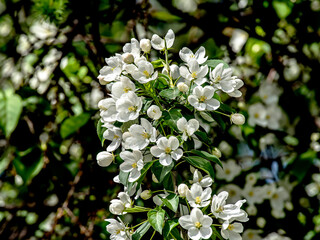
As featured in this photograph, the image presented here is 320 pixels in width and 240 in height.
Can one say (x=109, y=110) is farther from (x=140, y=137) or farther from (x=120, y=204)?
(x=120, y=204)

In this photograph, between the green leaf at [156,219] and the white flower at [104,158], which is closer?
the green leaf at [156,219]

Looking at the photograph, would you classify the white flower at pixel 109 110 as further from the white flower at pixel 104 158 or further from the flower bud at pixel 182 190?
the flower bud at pixel 182 190

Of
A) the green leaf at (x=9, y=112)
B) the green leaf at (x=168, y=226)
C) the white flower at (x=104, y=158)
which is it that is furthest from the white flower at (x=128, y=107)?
the green leaf at (x=9, y=112)

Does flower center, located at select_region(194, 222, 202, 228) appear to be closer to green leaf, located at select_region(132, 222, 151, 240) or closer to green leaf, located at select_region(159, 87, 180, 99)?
green leaf, located at select_region(132, 222, 151, 240)

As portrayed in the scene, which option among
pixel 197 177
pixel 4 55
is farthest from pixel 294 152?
pixel 4 55

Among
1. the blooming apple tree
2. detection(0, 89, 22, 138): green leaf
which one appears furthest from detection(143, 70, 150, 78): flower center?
detection(0, 89, 22, 138): green leaf

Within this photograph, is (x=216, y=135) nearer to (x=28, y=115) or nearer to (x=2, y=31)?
(x=28, y=115)

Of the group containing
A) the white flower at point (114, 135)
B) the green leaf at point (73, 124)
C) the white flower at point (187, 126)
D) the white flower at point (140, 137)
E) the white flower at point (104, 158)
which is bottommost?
the green leaf at point (73, 124)
